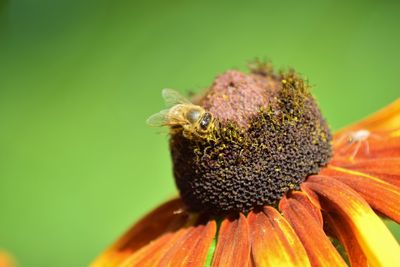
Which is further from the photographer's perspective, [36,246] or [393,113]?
[36,246]

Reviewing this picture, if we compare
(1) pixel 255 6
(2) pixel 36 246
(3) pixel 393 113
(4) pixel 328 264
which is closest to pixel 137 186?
(2) pixel 36 246

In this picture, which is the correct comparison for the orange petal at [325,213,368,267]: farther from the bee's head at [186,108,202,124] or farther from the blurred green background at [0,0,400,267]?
the blurred green background at [0,0,400,267]

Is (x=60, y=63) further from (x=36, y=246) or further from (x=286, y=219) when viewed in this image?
(x=286, y=219)

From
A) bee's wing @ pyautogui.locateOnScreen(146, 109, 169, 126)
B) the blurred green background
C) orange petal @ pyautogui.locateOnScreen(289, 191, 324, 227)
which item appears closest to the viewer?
orange petal @ pyautogui.locateOnScreen(289, 191, 324, 227)

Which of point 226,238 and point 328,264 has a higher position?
point 226,238

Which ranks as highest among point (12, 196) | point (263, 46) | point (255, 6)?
point (255, 6)

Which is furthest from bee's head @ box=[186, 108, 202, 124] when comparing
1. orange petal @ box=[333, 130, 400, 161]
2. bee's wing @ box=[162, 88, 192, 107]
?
orange petal @ box=[333, 130, 400, 161]
